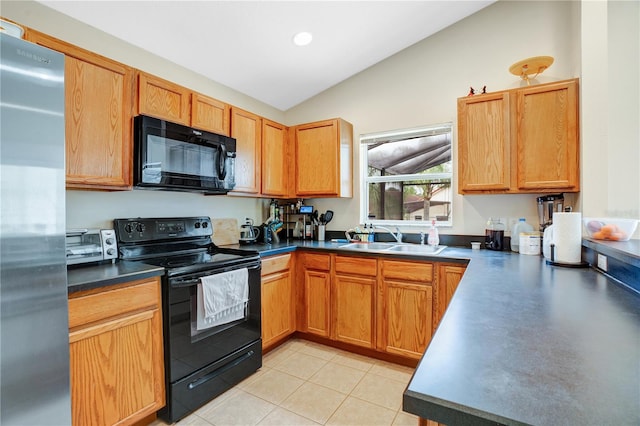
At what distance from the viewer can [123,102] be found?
6.29 ft

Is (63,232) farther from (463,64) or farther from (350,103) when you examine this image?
(463,64)

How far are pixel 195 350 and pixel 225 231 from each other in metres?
1.23

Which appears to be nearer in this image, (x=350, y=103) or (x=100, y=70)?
(x=100, y=70)

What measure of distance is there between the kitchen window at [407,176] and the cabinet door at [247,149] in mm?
1133

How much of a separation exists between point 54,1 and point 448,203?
10.5 feet

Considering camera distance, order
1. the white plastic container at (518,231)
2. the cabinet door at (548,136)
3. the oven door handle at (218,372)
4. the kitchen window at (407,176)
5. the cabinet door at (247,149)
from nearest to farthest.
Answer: the oven door handle at (218,372), the cabinet door at (548,136), the white plastic container at (518,231), the cabinet door at (247,149), the kitchen window at (407,176)

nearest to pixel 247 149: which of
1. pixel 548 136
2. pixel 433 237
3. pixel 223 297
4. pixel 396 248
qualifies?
pixel 223 297

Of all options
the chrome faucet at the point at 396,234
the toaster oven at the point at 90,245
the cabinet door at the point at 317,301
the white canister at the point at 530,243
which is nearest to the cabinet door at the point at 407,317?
the cabinet door at the point at 317,301

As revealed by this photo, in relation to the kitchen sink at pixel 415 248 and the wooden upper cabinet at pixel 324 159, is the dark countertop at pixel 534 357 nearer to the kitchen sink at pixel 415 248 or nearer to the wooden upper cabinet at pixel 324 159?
the kitchen sink at pixel 415 248

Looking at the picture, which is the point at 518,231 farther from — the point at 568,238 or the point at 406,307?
the point at 406,307

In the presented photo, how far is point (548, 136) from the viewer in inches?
86.9

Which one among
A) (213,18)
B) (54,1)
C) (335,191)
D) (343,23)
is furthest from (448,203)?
(54,1)

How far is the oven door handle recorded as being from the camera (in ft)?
6.21

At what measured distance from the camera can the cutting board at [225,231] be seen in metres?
2.83
